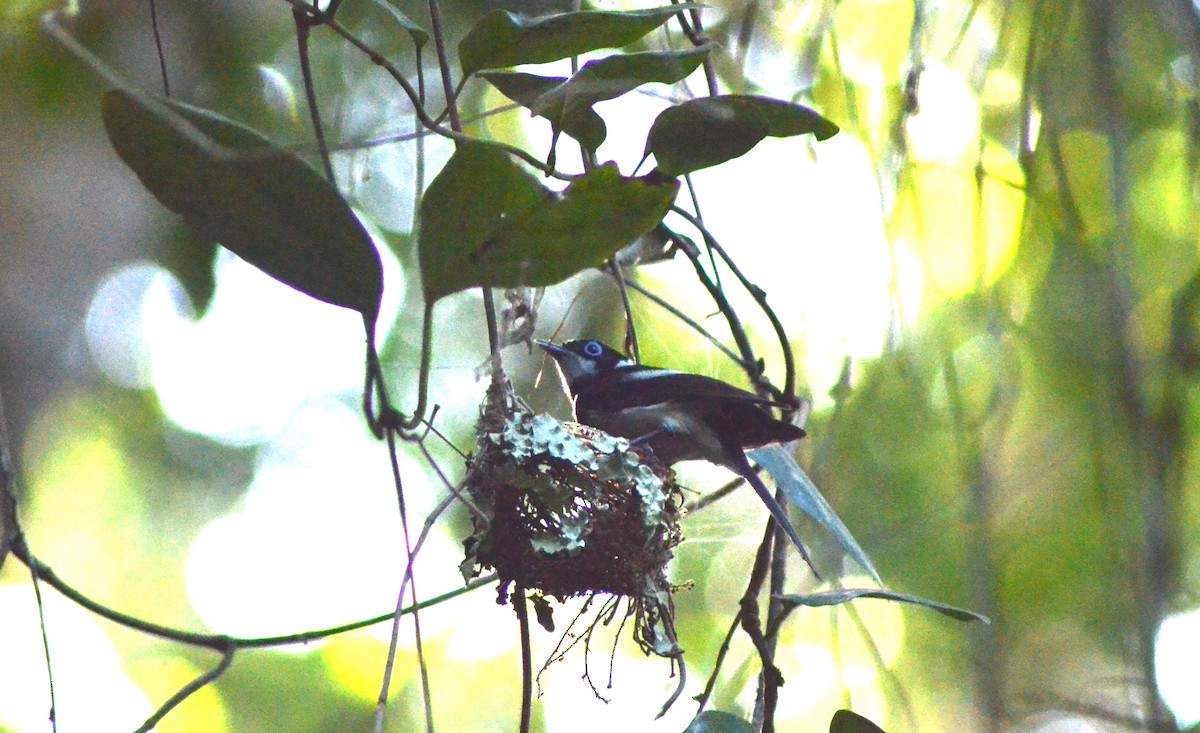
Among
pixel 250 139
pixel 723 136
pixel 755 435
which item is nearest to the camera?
pixel 250 139

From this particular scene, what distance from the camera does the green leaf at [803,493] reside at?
7.14 ft

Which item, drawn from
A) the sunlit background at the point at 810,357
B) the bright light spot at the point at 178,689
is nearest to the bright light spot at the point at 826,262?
the sunlit background at the point at 810,357

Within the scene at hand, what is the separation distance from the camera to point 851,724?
5.55 feet

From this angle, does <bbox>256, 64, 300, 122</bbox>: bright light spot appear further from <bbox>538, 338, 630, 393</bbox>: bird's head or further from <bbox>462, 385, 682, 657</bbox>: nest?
<bbox>462, 385, 682, 657</bbox>: nest

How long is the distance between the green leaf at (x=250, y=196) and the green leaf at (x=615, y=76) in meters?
0.54

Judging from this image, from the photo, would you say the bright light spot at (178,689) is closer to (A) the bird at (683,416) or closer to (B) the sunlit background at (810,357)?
(B) the sunlit background at (810,357)

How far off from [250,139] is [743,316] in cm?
226

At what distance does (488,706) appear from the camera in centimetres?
527

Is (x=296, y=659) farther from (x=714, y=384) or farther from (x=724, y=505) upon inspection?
(x=714, y=384)

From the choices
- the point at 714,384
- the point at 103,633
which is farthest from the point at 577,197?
the point at 103,633

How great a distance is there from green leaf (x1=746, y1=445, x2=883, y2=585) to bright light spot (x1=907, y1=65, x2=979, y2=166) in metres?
1.04

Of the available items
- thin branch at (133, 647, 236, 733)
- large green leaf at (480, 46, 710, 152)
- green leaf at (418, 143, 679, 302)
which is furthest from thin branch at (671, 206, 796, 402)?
thin branch at (133, 647, 236, 733)

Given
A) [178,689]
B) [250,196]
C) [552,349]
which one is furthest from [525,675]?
[178,689]

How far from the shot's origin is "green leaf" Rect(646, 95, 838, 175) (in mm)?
1725
